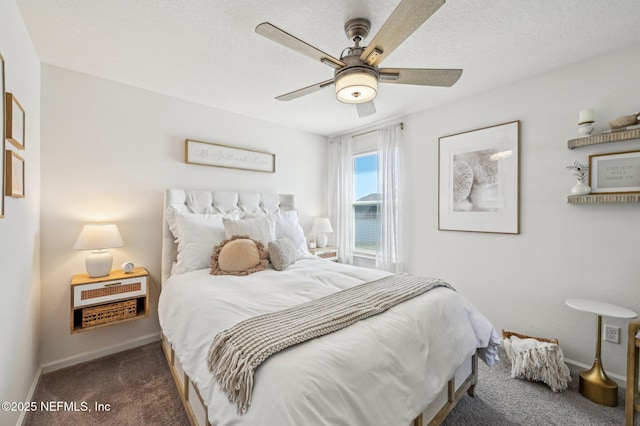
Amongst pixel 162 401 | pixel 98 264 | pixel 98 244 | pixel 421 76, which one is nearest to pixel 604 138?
pixel 421 76

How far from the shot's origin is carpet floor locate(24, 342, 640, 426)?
1.68m

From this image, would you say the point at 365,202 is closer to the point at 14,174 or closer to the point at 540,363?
the point at 540,363

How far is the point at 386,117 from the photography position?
11.3 ft

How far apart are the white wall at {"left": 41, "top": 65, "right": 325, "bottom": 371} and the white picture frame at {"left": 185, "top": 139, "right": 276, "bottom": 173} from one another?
8cm

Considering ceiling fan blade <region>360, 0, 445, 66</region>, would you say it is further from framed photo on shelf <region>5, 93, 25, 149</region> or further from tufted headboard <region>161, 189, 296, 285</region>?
tufted headboard <region>161, 189, 296, 285</region>

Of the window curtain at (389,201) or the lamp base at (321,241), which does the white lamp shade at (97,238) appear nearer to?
the lamp base at (321,241)

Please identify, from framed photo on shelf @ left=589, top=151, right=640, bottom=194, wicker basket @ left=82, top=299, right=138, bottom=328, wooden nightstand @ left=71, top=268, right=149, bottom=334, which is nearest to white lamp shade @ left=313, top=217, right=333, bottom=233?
wooden nightstand @ left=71, top=268, right=149, bottom=334

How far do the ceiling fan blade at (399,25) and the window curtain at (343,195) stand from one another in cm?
251

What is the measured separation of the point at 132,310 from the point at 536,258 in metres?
3.62

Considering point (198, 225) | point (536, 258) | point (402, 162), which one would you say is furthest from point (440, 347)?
point (402, 162)

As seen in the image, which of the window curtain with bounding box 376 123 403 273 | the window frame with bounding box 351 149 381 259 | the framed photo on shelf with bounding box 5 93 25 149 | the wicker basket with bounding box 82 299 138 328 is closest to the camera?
the framed photo on shelf with bounding box 5 93 25 149

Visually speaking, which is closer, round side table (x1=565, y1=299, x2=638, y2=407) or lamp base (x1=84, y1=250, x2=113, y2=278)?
round side table (x1=565, y1=299, x2=638, y2=407)

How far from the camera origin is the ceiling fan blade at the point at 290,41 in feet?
4.24

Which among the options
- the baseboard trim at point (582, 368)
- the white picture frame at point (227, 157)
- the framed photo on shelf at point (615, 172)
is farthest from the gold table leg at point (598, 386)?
the white picture frame at point (227, 157)
